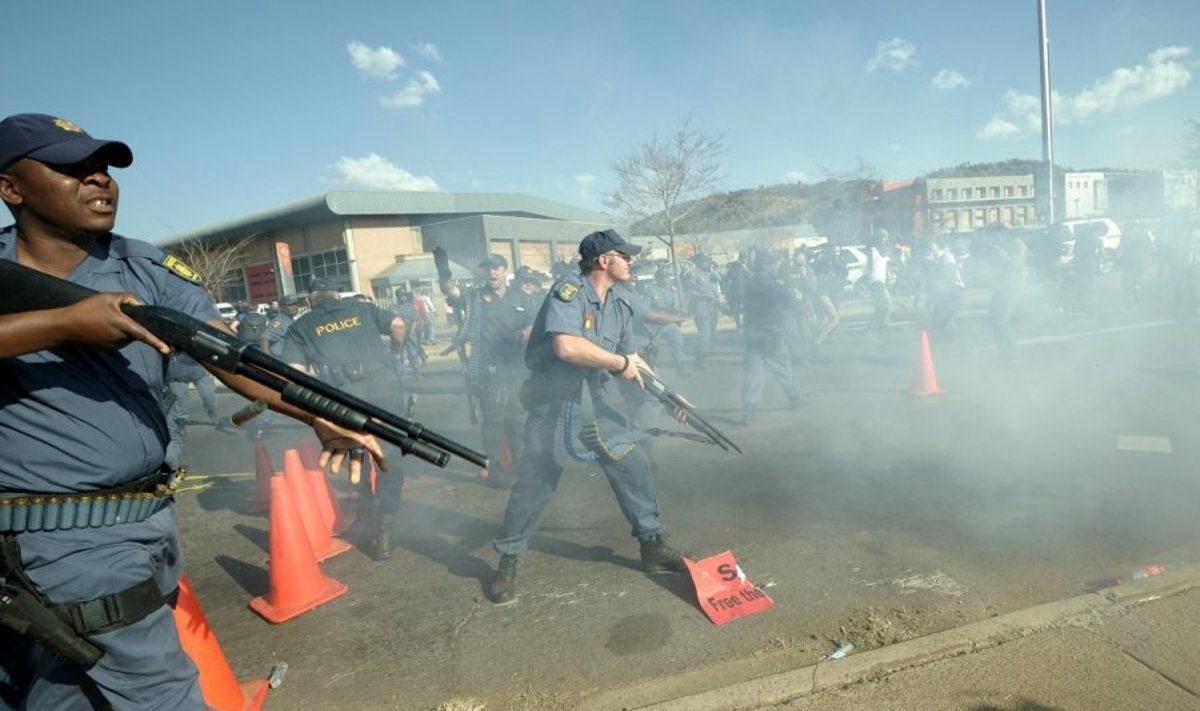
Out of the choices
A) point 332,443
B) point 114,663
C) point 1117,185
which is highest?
point 1117,185

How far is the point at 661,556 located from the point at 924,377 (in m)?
5.27

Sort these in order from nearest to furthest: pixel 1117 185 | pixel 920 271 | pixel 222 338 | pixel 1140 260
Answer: pixel 222 338, pixel 1140 260, pixel 920 271, pixel 1117 185

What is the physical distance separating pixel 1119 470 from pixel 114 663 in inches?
221

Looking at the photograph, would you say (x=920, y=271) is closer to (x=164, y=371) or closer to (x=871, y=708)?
(x=871, y=708)

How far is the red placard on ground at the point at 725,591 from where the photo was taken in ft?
10.1

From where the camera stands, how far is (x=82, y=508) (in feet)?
5.03

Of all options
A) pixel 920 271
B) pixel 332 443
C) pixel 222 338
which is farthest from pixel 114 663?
pixel 920 271

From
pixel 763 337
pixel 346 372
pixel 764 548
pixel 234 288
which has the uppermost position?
pixel 234 288

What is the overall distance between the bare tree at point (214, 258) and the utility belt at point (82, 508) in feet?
94.5

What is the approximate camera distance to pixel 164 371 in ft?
5.92

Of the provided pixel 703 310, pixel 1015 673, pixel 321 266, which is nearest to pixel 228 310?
pixel 321 266

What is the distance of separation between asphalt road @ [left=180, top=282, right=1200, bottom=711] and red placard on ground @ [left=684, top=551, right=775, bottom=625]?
0.28 ft

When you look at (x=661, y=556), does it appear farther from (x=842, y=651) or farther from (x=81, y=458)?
(x=81, y=458)

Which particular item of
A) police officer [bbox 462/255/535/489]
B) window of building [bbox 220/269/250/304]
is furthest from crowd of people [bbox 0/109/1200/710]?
window of building [bbox 220/269/250/304]
